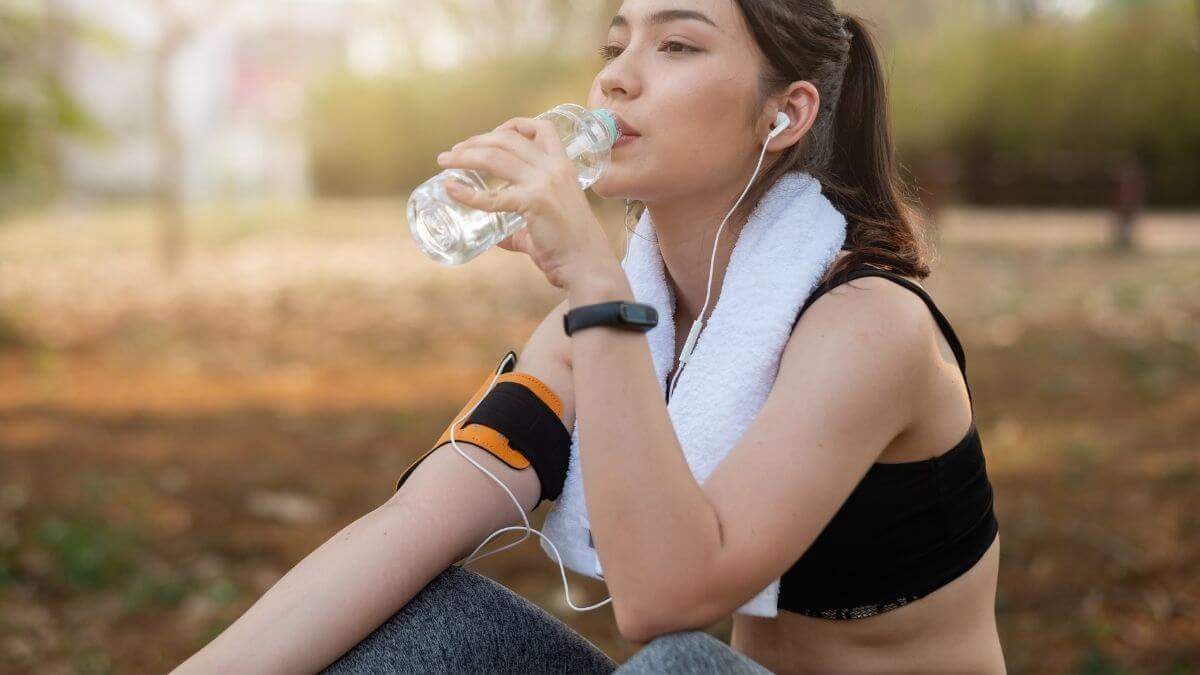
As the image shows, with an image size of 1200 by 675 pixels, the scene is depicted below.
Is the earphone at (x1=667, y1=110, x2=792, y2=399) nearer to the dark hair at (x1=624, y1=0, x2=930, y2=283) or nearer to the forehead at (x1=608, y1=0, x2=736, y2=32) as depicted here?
the dark hair at (x1=624, y1=0, x2=930, y2=283)

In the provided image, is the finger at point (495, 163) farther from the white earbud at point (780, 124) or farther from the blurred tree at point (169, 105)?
the blurred tree at point (169, 105)

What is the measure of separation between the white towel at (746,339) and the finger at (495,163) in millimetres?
349

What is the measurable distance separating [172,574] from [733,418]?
122 inches

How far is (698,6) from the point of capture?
78.7 inches

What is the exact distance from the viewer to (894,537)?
1922 mm

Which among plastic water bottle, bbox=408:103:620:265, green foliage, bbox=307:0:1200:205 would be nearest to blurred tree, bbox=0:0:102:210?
plastic water bottle, bbox=408:103:620:265

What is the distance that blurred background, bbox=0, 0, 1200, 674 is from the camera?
4352mm

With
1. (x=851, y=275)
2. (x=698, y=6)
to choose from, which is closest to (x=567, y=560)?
(x=851, y=275)

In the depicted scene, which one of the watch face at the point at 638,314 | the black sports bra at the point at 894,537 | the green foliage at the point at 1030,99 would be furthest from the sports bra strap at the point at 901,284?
the green foliage at the point at 1030,99

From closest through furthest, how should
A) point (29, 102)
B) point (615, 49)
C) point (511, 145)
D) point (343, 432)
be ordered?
point (511, 145) → point (615, 49) → point (343, 432) → point (29, 102)

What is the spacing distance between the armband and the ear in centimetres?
58

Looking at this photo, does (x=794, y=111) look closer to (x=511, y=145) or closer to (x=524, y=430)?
(x=511, y=145)

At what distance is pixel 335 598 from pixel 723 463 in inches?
27.2

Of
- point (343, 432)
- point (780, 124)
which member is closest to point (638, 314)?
point (780, 124)
